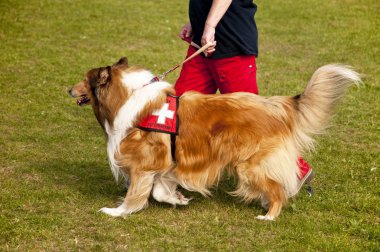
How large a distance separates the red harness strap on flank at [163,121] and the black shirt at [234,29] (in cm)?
84

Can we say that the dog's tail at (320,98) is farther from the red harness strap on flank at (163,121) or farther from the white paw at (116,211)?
the white paw at (116,211)

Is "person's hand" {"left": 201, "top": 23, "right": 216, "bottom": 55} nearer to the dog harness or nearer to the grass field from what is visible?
the dog harness

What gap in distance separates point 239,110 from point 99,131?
11.1 ft

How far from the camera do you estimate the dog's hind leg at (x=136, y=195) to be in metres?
5.60

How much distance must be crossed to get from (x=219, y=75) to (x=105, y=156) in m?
2.22

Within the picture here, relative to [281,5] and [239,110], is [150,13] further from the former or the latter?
[239,110]

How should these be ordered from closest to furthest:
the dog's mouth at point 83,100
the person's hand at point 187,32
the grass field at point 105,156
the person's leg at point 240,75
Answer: the grass field at point 105,156
the dog's mouth at point 83,100
the person's leg at point 240,75
the person's hand at point 187,32

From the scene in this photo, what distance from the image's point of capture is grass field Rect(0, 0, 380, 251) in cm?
535

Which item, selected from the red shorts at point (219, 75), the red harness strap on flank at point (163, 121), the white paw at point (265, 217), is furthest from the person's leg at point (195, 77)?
the white paw at point (265, 217)

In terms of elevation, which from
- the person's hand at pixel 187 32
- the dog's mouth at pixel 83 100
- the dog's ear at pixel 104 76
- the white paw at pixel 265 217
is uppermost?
the person's hand at pixel 187 32

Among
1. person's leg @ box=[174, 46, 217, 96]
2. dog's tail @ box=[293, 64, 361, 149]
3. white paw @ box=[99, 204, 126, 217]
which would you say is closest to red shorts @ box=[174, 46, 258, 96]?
person's leg @ box=[174, 46, 217, 96]

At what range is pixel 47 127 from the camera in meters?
8.43

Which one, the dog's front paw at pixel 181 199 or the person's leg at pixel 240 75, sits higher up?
the person's leg at pixel 240 75

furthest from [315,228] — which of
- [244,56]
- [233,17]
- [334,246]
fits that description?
[233,17]
